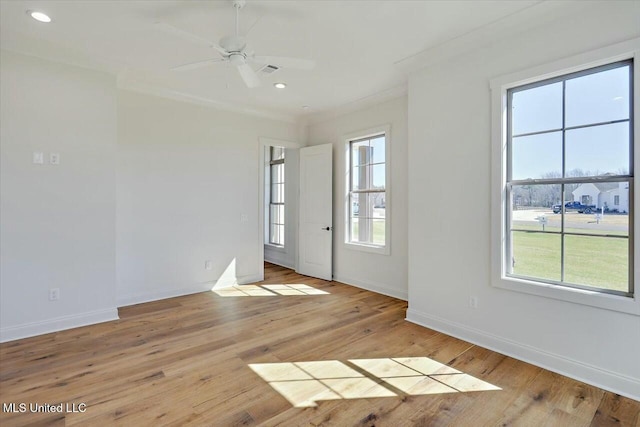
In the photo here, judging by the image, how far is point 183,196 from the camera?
4434 millimetres

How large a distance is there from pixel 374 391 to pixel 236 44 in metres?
2.68

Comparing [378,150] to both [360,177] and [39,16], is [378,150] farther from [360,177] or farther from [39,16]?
[39,16]

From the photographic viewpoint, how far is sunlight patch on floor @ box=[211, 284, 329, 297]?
14.8 feet

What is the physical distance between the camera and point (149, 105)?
411cm

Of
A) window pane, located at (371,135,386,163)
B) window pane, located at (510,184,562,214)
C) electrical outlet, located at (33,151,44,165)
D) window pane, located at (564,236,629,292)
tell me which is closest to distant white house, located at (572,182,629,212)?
window pane, located at (510,184,562,214)

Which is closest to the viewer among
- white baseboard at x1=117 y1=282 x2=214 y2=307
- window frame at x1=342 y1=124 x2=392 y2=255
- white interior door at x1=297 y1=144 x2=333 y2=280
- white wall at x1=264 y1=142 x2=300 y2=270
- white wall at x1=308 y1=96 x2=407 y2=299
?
white baseboard at x1=117 y1=282 x2=214 y2=307

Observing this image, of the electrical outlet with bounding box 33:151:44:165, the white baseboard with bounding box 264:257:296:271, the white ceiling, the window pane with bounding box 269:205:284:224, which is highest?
the white ceiling

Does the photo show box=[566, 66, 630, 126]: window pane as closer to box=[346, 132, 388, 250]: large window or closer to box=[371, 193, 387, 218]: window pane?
box=[346, 132, 388, 250]: large window

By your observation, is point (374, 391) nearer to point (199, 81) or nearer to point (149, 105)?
point (199, 81)

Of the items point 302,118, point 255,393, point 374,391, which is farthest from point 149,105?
point 374,391

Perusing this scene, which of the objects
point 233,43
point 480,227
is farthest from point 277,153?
point 480,227

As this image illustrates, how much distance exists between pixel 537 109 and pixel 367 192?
2.50m

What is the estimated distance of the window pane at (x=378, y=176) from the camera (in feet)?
15.0

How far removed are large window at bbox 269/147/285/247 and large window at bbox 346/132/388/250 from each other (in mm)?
2186
